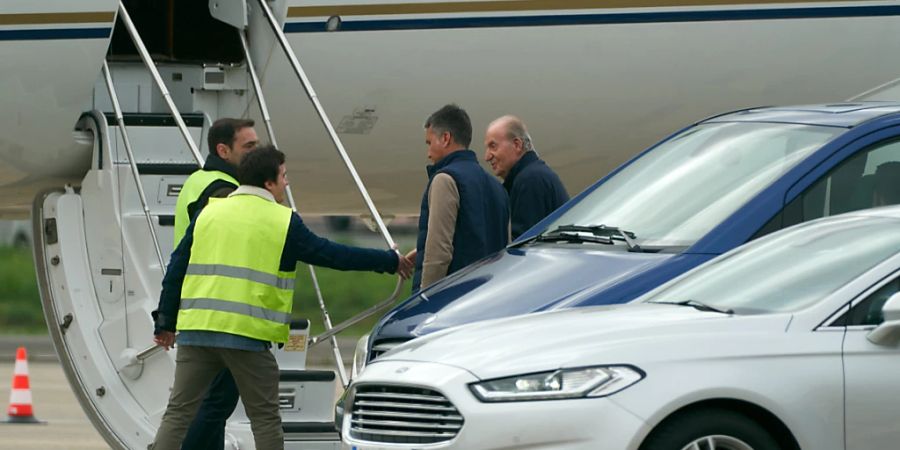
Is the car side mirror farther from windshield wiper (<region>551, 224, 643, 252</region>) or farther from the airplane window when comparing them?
the airplane window

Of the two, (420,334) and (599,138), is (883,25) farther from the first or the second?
(420,334)

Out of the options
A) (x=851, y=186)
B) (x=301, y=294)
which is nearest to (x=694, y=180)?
(x=851, y=186)

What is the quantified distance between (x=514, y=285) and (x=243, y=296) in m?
1.10

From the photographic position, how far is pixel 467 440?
18.4 feet

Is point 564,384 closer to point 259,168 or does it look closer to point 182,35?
point 259,168

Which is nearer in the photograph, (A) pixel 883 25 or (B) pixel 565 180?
(A) pixel 883 25

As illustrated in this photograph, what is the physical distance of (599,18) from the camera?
10.4 meters

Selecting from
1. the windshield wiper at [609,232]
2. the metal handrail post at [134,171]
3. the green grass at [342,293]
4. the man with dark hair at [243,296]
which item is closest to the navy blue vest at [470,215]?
the windshield wiper at [609,232]

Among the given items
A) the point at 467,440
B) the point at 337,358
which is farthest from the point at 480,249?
the point at 467,440

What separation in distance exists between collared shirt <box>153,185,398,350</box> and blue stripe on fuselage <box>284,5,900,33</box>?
2.52m

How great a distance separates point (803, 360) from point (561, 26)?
16.3ft

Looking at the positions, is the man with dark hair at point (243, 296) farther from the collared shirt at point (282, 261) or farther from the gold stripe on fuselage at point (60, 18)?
the gold stripe on fuselage at point (60, 18)

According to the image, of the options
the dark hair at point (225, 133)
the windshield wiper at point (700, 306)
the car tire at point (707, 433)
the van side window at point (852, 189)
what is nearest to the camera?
the car tire at point (707, 433)

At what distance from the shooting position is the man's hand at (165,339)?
7781mm
